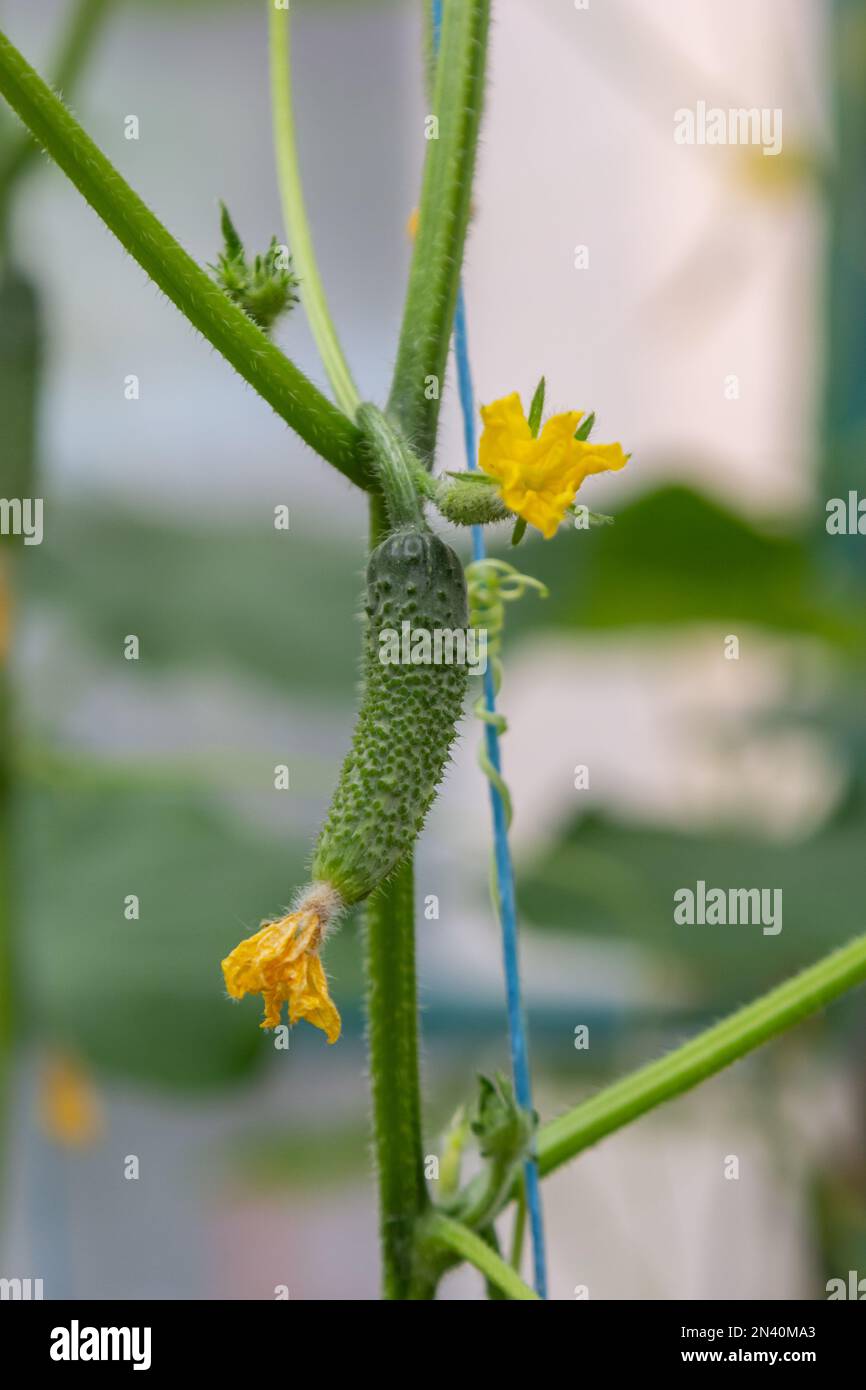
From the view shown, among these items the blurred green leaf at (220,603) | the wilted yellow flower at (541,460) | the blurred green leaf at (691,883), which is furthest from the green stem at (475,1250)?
the blurred green leaf at (220,603)

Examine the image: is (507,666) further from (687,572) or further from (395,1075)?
(395,1075)

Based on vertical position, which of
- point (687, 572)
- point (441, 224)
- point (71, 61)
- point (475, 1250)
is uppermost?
point (71, 61)

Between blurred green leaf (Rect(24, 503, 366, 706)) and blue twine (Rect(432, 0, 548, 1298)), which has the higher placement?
blurred green leaf (Rect(24, 503, 366, 706))

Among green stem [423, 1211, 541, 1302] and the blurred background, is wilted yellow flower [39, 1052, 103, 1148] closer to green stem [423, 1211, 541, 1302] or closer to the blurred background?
the blurred background

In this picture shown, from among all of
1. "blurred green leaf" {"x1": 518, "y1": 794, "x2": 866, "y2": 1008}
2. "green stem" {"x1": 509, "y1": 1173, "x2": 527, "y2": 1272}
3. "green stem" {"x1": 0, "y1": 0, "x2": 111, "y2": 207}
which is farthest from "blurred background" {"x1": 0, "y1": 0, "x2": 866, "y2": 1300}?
"green stem" {"x1": 509, "y1": 1173, "x2": 527, "y2": 1272}

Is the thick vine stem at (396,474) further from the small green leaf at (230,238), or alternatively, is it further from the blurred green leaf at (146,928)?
the blurred green leaf at (146,928)

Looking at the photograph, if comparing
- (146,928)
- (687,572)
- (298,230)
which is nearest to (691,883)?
(687,572)
